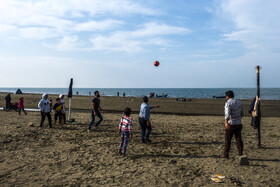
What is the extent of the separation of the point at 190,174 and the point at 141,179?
1382 mm

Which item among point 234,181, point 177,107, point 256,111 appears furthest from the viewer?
point 177,107

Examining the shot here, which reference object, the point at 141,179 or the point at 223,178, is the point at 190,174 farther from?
the point at 141,179

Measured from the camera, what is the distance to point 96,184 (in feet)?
15.8

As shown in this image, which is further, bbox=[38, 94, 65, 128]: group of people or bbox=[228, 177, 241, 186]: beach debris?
bbox=[38, 94, 65, 128]: group of people

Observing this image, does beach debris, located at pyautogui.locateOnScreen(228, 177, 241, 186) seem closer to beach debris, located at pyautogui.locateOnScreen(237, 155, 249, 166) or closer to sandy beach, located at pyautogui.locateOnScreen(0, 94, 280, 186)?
sandy beach, located at pyautogui.locateOnScreen(0, 94, 280, 186)

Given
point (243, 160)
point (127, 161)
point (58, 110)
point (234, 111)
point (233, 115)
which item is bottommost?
Result: point (127, 161)

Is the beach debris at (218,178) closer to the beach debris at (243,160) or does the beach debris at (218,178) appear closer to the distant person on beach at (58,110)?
the beach debris at (243,160)

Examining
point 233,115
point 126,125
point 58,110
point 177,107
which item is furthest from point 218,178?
point 177,107

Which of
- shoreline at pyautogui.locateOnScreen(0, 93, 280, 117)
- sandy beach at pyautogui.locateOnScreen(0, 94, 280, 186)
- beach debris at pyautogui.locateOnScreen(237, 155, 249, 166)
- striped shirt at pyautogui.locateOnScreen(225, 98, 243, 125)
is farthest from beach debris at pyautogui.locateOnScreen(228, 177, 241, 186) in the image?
shoreline at pyautogui.locateOnScreen(0, 93, 280, 117)

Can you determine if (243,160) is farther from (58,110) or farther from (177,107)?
(177,107)

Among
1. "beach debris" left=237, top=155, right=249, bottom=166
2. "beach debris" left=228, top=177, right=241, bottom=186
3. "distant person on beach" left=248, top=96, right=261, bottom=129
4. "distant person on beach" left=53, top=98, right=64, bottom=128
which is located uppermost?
"distant person on beach" left=248, top=96, right=261, bottom=129

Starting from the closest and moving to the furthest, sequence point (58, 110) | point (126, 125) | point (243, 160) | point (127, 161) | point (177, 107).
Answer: point (243, 160) → point (127, 161) → point (126, 125) → point (58, 110) → point (177, 107)

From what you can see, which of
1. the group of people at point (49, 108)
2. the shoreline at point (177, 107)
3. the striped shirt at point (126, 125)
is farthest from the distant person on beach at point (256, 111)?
the shoreline at point (177, 107)

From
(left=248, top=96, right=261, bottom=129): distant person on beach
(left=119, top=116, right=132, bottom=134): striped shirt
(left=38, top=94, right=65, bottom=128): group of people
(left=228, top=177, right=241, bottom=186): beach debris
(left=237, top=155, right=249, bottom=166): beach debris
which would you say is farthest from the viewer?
(left=38, top=94, right=65, bottom=128): group of people
